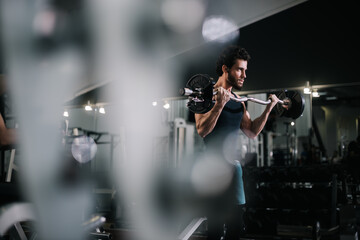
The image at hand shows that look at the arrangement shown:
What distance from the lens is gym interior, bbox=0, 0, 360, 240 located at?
1.34 metres

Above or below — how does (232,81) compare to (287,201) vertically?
above

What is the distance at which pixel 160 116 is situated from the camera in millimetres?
6238

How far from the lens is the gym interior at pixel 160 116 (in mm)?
1340

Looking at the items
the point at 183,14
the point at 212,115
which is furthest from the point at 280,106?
the point at 183,14

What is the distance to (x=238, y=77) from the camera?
1.30 metres

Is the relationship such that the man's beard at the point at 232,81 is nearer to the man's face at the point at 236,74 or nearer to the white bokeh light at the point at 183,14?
the man's face at the point at 236,74

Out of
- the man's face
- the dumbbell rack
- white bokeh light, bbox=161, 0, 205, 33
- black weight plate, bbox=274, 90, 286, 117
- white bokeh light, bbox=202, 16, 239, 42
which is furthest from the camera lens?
white bokeh light, bbox=202, 16, 239, 42

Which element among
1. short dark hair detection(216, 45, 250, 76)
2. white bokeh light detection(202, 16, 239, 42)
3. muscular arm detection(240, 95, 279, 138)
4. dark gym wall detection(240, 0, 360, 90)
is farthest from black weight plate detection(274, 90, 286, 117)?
dark gym wall detection(240, 0, 360, 90)

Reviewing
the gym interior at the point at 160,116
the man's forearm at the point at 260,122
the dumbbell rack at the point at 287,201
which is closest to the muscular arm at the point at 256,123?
the man's forearm at the point at 260,122

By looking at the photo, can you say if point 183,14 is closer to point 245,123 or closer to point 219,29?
point 219,29

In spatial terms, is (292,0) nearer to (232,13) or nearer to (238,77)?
(232,13)

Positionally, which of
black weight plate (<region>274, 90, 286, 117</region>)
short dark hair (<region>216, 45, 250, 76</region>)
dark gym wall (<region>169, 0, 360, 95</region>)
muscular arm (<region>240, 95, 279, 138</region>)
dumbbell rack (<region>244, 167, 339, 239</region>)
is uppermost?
dark gym wall (<region>169, 0, 360, 95</region>)

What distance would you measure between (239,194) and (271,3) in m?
3.01

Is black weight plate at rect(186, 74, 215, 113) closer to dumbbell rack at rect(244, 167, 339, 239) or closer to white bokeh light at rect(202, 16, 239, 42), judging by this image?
dumbbell rack at rect(244, 167, 339, 239)
